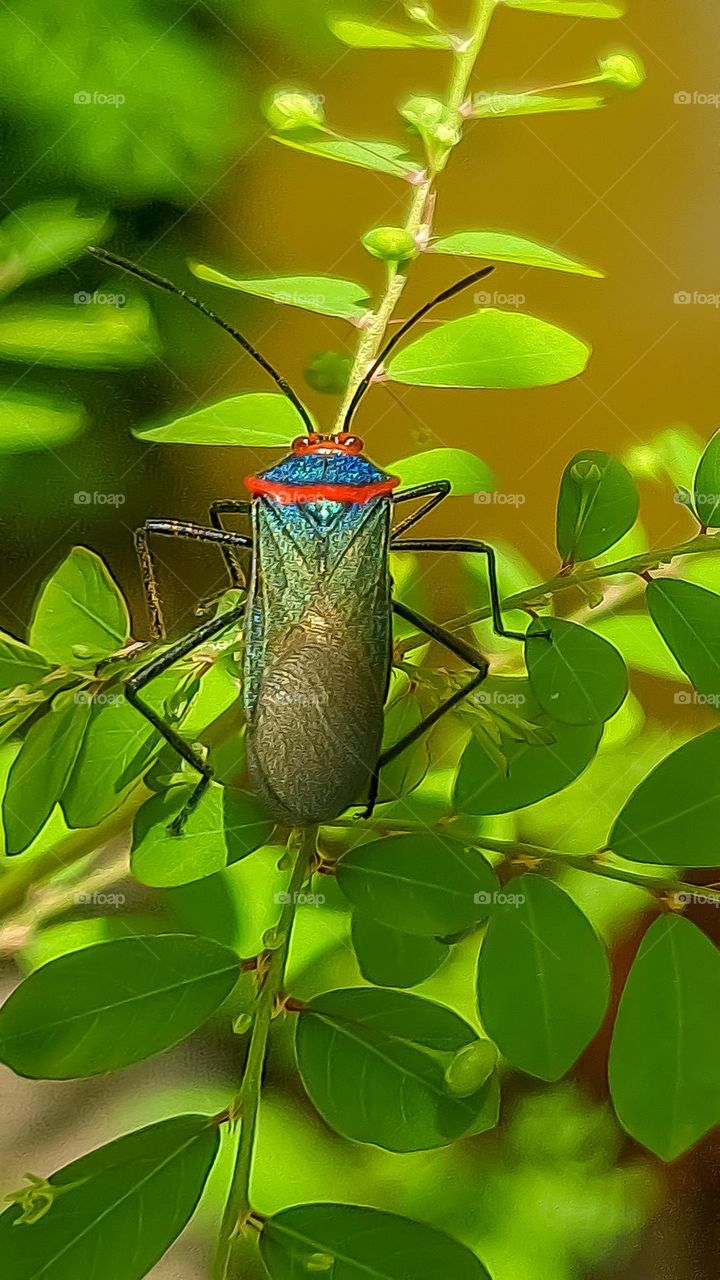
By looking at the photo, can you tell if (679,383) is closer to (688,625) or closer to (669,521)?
(669,521)

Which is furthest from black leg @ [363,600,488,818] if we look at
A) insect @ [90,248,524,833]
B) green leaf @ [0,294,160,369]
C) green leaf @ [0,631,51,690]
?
green leaf @ [0,294,160,369]

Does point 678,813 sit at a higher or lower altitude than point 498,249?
lower

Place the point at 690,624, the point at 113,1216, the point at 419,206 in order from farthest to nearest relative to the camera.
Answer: the point at 419,206 < the point at 690,624 < the point at 113,1216

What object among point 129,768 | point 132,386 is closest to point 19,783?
point 129,768

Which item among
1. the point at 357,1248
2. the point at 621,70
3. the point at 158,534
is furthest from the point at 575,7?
the point at 357,1248

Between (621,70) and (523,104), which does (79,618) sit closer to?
(523,104)

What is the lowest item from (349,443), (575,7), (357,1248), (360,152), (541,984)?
(357,1248)
